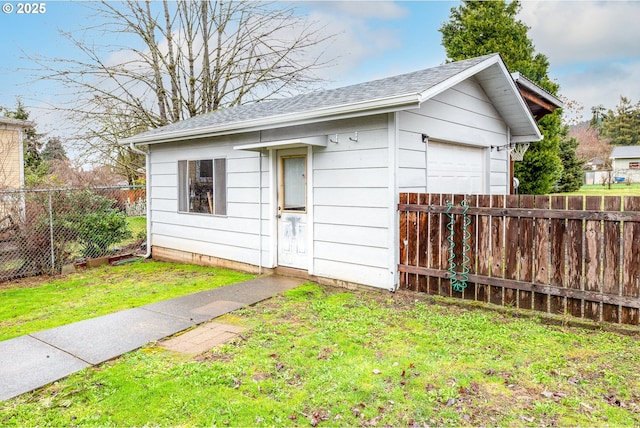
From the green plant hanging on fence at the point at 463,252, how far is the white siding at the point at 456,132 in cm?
85

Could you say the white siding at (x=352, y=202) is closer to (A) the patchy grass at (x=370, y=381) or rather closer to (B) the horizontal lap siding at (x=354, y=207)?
(B) the horizontal lap siding at (x=354, y=207)

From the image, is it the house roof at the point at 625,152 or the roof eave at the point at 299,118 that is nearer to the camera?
the roof eave at the point at 299,118

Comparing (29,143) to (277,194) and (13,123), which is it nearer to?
(13,123)

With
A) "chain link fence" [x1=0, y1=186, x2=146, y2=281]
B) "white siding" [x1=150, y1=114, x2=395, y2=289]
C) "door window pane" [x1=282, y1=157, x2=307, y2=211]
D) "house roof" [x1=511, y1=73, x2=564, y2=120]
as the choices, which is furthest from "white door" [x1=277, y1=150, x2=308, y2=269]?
"house roof" [x1=511, y1=73, x2=564, y2=120]

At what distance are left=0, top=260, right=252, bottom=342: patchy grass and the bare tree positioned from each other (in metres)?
9.13

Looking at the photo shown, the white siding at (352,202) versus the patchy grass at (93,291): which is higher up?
the white siding at (352,202)

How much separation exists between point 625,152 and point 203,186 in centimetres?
4714

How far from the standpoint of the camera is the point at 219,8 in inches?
635

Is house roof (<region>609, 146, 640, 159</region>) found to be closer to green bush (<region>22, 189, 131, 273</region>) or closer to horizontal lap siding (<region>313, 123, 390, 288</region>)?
horizontal lap siding (<region>313, 123, 390, 288</region>)

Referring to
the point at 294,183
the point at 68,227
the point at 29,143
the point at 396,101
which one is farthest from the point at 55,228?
the point at 29,143

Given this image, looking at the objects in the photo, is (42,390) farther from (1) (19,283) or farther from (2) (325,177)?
(1) (19,283)

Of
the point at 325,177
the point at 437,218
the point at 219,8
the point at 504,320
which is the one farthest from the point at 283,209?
the point at 219,8

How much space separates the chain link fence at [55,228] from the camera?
712 cm

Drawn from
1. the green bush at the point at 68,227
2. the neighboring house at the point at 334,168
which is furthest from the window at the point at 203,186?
the green bush at the point at 68,227
